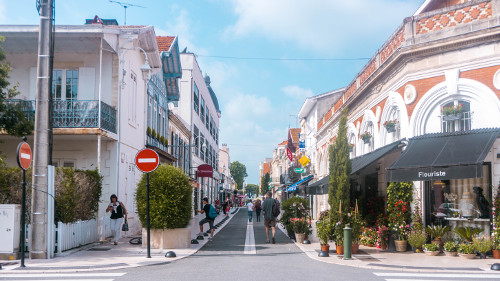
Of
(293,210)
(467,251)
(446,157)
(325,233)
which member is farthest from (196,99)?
(467,251)

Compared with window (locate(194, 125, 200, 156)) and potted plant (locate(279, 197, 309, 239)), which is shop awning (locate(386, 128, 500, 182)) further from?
window (locate(194, 125, 200, 156))

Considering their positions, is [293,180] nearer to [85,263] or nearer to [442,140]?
[442,140]

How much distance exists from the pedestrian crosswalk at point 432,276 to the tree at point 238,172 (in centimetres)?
13016

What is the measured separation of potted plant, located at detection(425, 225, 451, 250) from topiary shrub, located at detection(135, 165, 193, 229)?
6984 millimetres

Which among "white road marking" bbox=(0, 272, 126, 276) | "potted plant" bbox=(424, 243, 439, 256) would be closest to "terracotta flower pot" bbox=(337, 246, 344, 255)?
"potted plant" bbox=(424, 243, 439, 256)

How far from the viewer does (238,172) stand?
465ft

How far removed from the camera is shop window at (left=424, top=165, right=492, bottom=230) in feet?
42.7

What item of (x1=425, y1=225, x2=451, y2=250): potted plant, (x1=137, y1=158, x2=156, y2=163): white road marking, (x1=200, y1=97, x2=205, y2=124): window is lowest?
(x1=425, y1=225, x2=451, y2=250): potted plant

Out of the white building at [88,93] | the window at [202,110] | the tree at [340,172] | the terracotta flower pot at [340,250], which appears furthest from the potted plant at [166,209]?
the window at [202,110]

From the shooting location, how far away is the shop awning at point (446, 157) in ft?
38.5

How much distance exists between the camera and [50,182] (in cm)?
1217

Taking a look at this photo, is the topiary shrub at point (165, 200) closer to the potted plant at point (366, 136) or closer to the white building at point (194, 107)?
the potted plant at point (366, 136)

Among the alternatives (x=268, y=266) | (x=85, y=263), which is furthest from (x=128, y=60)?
(x=268, y=266)

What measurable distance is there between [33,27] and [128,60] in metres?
4.15
